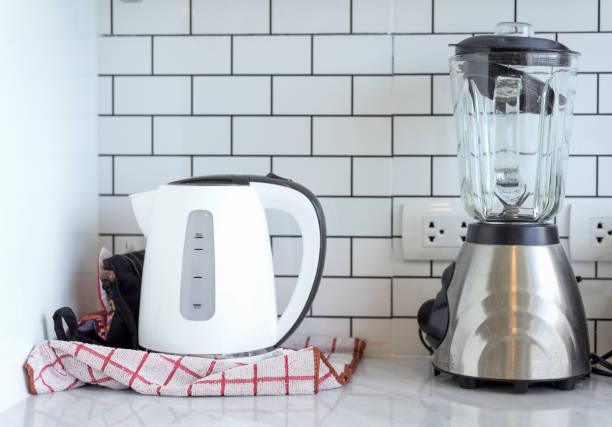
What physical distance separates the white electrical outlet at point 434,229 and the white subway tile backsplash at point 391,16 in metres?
0.28

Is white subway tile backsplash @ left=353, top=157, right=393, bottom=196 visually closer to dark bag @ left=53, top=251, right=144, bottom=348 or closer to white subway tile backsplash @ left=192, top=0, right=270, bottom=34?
white subway tile backsplash @ left=192, top=0, right=270, bottom=34

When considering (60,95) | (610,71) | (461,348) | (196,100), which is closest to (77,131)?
(60,95)

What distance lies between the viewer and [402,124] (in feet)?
3.69

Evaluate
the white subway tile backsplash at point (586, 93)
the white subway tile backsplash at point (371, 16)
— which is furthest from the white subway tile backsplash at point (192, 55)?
the white subway tile backsplash at point (586, 93)

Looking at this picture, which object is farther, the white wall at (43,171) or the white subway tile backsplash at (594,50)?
the white subway tile backsplash at (594,50)

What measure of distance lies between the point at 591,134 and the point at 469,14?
0.88ft

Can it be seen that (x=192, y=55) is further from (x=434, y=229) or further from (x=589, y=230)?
(x=589, y=230)

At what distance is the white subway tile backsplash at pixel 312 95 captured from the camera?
1.13 meters

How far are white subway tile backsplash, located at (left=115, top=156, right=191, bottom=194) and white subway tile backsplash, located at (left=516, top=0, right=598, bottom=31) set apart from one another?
1.92 feet

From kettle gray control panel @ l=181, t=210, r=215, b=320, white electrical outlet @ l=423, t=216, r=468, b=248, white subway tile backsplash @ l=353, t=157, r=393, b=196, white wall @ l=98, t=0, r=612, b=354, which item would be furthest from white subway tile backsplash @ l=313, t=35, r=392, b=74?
kettle gray control panel @ l=181, t=210, r=215, b=320

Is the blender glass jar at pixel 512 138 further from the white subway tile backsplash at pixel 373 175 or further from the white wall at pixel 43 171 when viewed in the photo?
the white wall at pixel 43 171

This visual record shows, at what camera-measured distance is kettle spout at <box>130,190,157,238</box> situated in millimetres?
991

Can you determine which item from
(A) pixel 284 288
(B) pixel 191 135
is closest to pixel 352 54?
(B) pixel 191 135

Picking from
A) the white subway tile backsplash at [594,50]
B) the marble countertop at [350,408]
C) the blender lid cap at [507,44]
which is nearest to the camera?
the marble countertop at [350,408]
